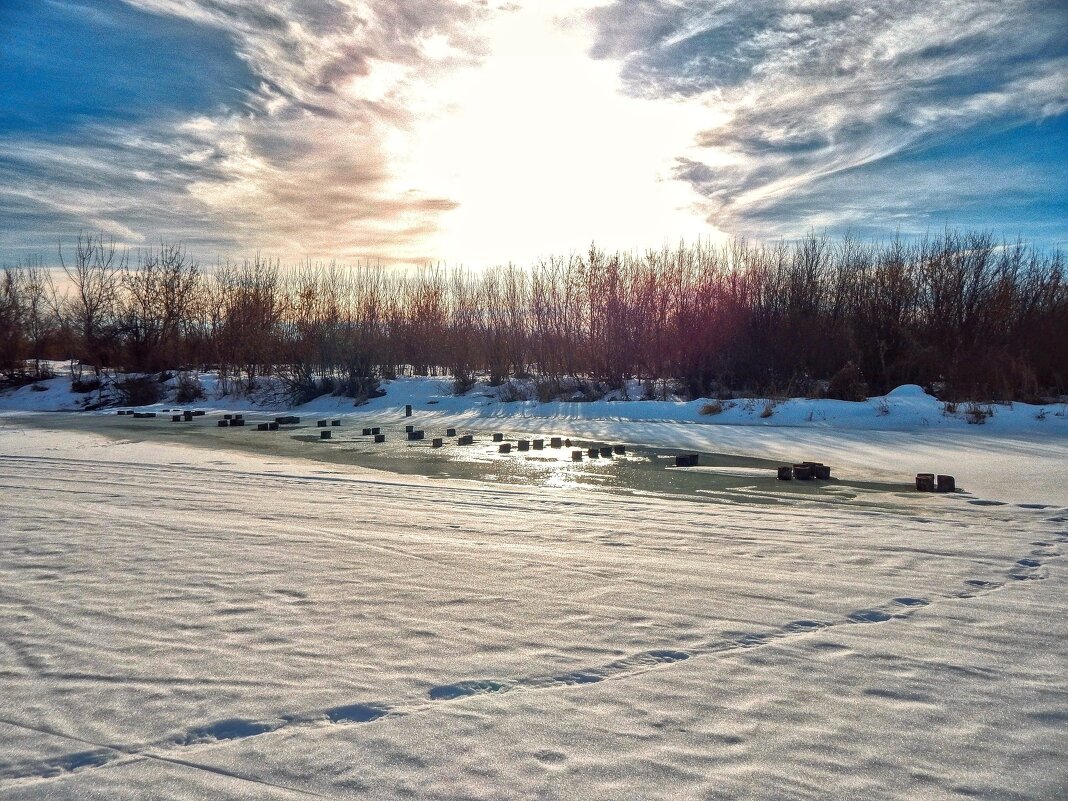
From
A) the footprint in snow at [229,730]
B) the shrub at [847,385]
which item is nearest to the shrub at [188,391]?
the shrub at [847,385]

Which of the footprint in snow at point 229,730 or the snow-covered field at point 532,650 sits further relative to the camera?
the footprint in snow at point 229,730

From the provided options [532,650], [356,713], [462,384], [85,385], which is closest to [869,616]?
[532,650]

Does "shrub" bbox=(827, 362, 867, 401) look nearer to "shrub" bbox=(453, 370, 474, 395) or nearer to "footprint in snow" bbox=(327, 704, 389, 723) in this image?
"shrub" bbox=(453, 370, 474, 395)

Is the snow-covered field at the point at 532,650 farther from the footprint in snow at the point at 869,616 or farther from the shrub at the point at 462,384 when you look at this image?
the shrub at the point at 462,384

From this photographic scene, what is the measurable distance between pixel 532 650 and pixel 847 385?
15.5m

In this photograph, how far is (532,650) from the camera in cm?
320

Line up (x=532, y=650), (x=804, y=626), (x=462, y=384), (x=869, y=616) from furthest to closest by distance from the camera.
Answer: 1. (x=462, y=384)
2. (x=869, y=616)
3. (x=804, y=626)
4. (x=532, y=650)

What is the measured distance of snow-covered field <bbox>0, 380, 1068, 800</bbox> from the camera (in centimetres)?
231

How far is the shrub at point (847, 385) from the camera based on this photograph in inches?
654

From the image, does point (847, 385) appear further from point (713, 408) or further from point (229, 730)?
point (229, 730)

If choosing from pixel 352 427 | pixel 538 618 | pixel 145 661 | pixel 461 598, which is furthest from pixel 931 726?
pixel 352 427

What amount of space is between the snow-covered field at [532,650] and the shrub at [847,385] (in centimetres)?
1055

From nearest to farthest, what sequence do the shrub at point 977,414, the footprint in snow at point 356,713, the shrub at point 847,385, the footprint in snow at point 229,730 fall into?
the footprint in snow at point 229,730 → the footprint in snow at point 356,713 → the shrub at point 977,414 → the shrub at point 847,385

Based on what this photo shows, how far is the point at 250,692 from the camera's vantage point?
2811mm
